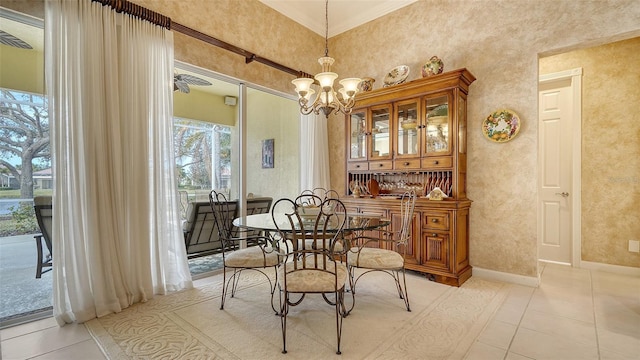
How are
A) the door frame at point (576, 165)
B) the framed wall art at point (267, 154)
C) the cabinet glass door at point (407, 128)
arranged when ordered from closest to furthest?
the cabinet glass door at point (407, 128) < the door frame at point (576, 165) < the framed wall art at point (267, 154)

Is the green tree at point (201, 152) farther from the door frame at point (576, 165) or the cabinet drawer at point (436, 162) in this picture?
the door frame at point (576, 165)

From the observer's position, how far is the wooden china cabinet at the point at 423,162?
304 cm

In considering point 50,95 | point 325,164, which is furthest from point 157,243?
point 325,164

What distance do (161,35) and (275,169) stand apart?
210 cm

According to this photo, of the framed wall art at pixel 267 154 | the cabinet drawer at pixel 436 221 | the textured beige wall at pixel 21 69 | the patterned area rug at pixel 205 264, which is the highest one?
the textured beige wall at pixel 21 69

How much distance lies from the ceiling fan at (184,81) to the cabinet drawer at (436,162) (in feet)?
8.82

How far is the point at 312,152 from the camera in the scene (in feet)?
14.0

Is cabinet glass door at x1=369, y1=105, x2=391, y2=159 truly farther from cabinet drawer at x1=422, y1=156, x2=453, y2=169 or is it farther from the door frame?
the door frame

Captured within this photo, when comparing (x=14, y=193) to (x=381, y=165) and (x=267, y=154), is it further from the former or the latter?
(x=381, y=165)

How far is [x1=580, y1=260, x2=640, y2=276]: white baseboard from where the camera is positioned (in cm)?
326

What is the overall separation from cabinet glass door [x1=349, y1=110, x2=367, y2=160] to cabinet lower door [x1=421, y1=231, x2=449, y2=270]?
1.32 metres

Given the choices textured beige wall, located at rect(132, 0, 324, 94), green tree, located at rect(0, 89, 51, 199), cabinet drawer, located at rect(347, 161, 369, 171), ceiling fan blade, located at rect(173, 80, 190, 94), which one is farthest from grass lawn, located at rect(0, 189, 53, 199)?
cabinet drawer, located at rect(347, 161, 369, 171)

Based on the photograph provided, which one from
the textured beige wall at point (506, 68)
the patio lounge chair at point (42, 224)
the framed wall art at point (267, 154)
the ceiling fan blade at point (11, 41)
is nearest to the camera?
the ceiling fan blade at point (11, 41)

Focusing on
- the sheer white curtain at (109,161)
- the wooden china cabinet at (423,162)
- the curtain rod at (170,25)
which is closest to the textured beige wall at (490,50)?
the curtain rod at (170,25)
